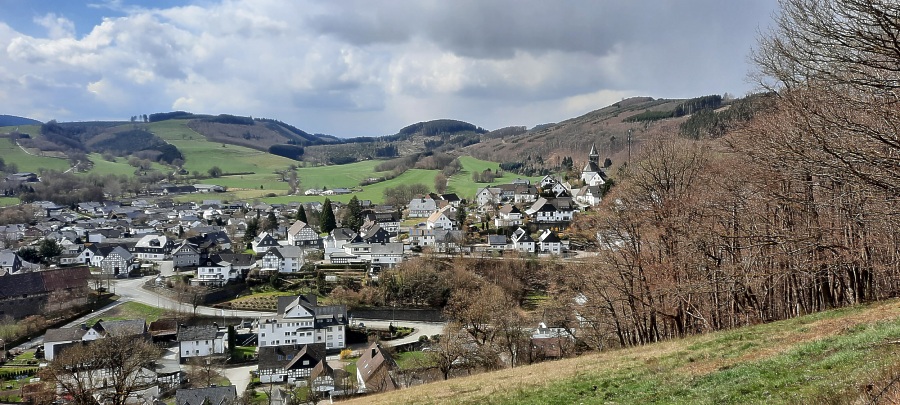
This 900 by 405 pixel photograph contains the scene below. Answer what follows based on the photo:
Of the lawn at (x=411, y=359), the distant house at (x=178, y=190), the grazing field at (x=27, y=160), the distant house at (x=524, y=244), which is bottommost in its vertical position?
the lawn at (x=411, y=359)

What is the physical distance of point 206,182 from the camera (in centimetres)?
13162

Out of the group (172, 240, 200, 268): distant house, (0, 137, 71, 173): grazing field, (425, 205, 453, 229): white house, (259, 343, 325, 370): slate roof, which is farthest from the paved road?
(0, 137, 71, 173): grazing field

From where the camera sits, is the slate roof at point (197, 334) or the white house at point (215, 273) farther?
the white house at point (215, 273)

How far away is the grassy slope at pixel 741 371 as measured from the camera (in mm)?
7203

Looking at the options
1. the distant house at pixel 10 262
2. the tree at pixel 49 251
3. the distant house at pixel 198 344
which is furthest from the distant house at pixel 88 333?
the tree at pixel 49 251

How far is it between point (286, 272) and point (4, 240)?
38.6 meters

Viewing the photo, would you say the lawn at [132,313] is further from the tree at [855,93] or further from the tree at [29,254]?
the tree at [855,93]

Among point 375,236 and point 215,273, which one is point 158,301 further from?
point 375,236

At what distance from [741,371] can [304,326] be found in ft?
110

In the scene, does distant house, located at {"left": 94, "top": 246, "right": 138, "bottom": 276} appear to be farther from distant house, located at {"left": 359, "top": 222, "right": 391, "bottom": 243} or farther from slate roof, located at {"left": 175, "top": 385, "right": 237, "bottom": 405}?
slate roof, located at {"left": 175, "top": 385, "right": 237, "bottom": 405}

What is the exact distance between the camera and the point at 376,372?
27.9 m

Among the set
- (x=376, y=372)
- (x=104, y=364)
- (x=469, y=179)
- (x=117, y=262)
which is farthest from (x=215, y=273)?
(x=469, y=179)

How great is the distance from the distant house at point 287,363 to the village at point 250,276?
84 millimetres

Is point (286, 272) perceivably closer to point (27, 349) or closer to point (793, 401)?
point (27, 349)
